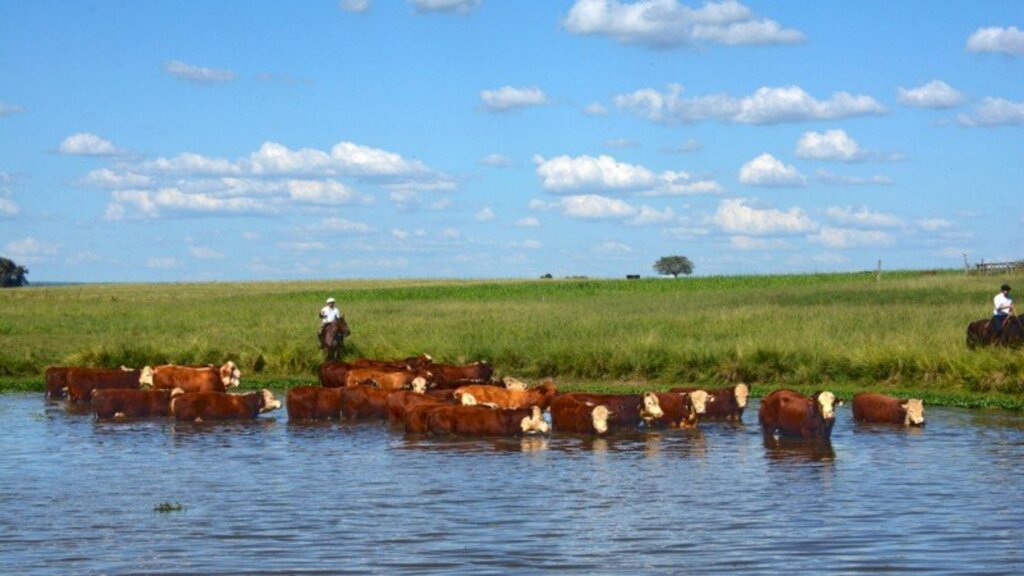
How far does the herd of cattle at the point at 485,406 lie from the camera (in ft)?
66.8

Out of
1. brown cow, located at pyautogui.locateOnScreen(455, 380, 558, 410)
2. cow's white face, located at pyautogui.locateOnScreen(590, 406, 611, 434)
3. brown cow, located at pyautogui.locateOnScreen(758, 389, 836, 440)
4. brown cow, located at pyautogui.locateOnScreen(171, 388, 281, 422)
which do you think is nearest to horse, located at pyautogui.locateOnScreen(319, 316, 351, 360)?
brown cow, located at pyautogui.locateOnScreen(171, 388, 281, 422)

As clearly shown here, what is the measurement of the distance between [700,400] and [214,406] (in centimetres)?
806

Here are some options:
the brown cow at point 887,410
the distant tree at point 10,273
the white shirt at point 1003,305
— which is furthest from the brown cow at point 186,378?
the distant tree at point 10,273

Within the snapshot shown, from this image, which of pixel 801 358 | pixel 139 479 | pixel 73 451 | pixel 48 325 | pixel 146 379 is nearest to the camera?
pixel 139 479

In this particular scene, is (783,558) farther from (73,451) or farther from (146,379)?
(146,379)

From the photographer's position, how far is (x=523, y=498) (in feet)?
49.2

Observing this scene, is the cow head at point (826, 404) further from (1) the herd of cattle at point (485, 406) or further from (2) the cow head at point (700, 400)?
(2) the cow head at point (700, 400)

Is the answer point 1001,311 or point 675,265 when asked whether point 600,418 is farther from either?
point 675,265

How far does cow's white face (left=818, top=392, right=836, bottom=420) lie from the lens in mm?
19641

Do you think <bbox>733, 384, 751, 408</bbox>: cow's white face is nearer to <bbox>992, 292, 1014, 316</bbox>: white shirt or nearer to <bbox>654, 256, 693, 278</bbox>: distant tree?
<bbox>992, 292, 1014, 316</bbox>: white shirt

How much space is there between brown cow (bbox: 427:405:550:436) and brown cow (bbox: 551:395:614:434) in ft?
2.12

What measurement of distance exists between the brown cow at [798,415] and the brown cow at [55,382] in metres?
15.3

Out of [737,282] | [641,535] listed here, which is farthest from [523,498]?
[737,282]

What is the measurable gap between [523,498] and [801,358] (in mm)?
16211
